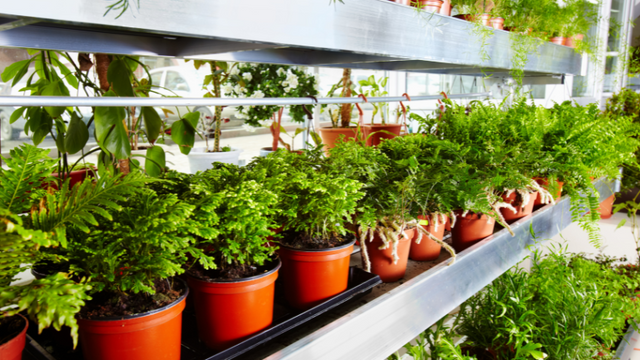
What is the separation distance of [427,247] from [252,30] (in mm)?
701

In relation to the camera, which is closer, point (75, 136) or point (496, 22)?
point (75, 136)

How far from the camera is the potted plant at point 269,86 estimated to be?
1.94 m

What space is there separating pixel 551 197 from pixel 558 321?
502 millimetres

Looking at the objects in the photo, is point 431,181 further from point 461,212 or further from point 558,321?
point 558,321

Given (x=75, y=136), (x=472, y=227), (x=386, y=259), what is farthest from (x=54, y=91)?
(x=472, y=227)

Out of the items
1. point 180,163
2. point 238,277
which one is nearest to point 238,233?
point 238,277

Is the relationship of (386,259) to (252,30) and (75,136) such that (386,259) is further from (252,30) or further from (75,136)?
(75,136)

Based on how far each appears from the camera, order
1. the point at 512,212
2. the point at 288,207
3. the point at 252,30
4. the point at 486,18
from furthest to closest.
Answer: the point at 486,18 < the point at 512,212 < the point at 288,207 < the point at 252,30

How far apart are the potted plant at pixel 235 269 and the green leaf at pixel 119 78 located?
32 centimetres

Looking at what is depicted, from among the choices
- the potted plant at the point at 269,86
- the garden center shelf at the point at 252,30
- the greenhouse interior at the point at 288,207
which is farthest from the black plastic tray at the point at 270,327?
the potted plant at the point at 269,86

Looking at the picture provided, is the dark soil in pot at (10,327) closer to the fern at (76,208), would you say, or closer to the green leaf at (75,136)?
the fern at (76,208)

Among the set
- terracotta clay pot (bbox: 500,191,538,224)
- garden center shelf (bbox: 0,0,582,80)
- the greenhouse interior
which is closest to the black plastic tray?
the greenhouse interior

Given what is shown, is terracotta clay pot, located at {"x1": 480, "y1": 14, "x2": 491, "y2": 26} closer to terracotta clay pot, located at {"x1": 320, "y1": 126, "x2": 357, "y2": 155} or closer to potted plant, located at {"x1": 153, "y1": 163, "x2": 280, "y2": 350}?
terracotta clay pot, located at {"x1": 320, "y1": 126, "x2": 357, "y2": 155}

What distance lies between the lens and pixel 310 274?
0.79m
